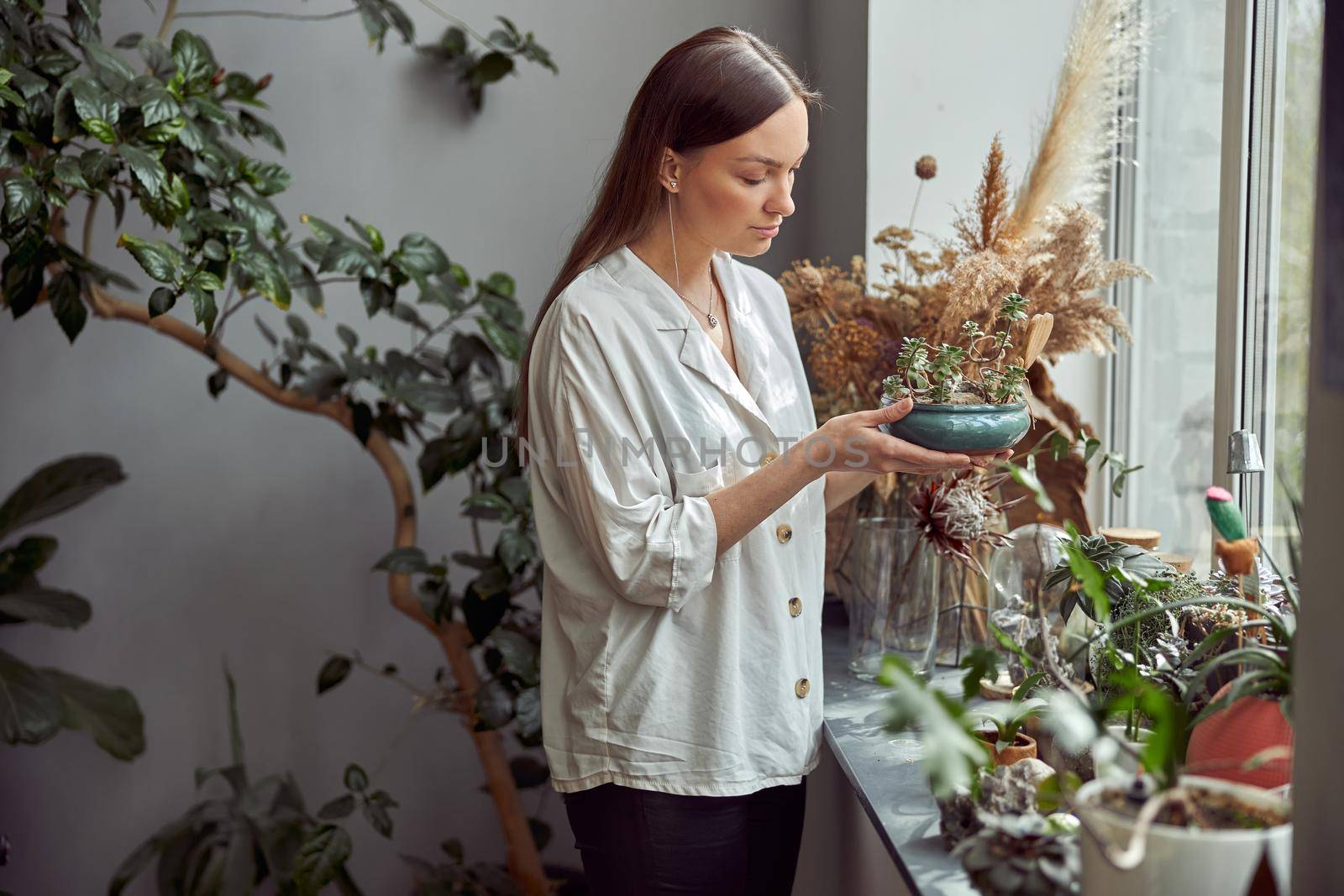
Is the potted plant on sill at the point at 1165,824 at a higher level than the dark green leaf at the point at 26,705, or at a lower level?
higher

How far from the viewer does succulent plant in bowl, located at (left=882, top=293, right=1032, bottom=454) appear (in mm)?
1266

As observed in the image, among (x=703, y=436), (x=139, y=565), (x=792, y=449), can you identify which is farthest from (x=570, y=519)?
(x=139, y=565)

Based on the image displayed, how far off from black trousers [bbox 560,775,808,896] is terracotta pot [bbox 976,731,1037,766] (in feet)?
1.04

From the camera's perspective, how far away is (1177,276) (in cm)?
186

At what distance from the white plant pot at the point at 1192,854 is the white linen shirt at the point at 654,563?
624mm

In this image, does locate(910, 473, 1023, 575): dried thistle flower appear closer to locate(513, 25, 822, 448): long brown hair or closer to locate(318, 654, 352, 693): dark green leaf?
locate(513, 25, 822, 448): long brown hair

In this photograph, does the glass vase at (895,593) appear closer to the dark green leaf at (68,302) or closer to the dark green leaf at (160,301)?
the dark green leaf at (160,301)

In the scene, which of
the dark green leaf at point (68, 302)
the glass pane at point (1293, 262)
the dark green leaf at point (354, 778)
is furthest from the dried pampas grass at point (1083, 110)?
the dark green leaf at point (354, 778)

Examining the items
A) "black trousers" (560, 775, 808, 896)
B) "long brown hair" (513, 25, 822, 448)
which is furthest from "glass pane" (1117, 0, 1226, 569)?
"black trousers" (560, 775, 808, 896)

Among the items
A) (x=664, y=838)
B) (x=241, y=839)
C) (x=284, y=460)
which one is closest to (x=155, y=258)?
(x=284, y=460)

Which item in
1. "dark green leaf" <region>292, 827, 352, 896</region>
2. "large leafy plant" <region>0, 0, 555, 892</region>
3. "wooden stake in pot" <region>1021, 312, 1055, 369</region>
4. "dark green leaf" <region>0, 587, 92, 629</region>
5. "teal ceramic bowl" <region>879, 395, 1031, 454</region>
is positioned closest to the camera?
"teal ceramic bowl" <region>879, 395, 1031, 454</region>

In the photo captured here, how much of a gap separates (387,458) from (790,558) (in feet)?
3.48

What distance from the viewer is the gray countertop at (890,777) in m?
1.16

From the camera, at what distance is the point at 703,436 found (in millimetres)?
1429
